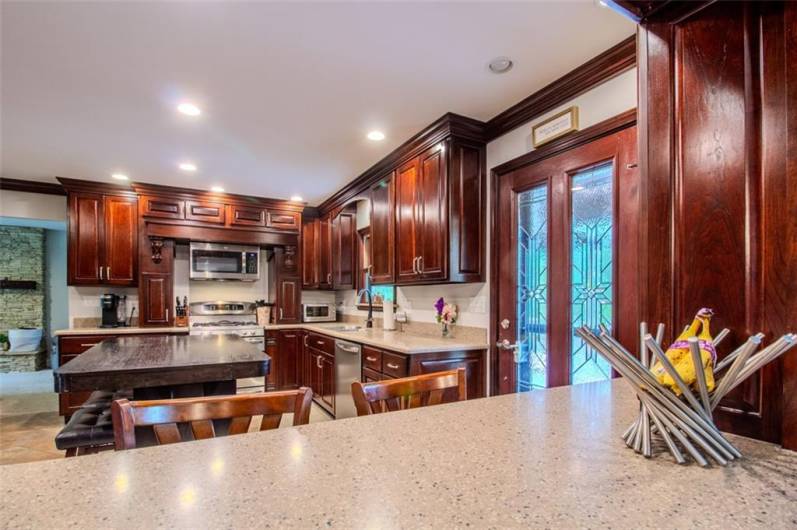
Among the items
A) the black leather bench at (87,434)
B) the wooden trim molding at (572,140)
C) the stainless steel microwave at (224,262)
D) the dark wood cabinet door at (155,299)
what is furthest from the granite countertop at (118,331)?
the wooden trim molding at (572,140)

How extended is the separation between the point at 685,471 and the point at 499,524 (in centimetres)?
39

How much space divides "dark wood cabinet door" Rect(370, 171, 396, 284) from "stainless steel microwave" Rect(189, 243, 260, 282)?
2.06 m

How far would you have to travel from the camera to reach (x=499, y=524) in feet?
1.76

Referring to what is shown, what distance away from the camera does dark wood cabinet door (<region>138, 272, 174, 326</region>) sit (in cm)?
447

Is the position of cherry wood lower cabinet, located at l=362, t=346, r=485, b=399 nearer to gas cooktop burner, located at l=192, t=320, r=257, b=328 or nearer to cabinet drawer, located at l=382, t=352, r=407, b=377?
cabinet drawer, located at l=382, t=352, r=407, b=377

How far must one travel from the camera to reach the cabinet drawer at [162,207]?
4465 mm

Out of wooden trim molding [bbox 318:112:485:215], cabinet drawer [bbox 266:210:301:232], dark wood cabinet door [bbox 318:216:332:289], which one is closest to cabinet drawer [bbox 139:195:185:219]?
cabinet drawer [bbox 266:210:301:232]

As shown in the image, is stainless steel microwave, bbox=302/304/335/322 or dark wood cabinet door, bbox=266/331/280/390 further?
stainless steel microwave, bbox=302/304/335/322

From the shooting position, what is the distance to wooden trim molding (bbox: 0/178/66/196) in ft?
13.9

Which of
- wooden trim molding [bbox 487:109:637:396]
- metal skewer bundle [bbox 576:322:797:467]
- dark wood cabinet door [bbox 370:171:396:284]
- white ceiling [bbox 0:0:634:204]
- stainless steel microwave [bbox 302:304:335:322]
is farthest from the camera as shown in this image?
stainless steel microwave [bbox 302:304:335:322]

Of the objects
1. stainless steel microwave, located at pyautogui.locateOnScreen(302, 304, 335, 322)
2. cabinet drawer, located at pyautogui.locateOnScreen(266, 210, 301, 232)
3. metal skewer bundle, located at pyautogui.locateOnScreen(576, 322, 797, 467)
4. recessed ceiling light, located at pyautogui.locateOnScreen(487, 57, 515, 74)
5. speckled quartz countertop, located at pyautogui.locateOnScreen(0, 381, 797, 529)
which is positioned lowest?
stainless steel microwave, located at pyautogui.locateOnScreen(302, 304, 335, 322)

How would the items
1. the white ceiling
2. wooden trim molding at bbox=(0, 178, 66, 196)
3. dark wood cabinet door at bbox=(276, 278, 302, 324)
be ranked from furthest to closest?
dark wood cabinet door at bbox=(276, 278, 302, 324) < wooden trim molding at bbox=(0, 178, 66, 196) < the white ceiling

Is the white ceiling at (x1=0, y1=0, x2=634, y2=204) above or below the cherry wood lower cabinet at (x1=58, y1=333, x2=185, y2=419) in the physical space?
above

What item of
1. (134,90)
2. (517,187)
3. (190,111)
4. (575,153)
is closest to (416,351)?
(517,187)
